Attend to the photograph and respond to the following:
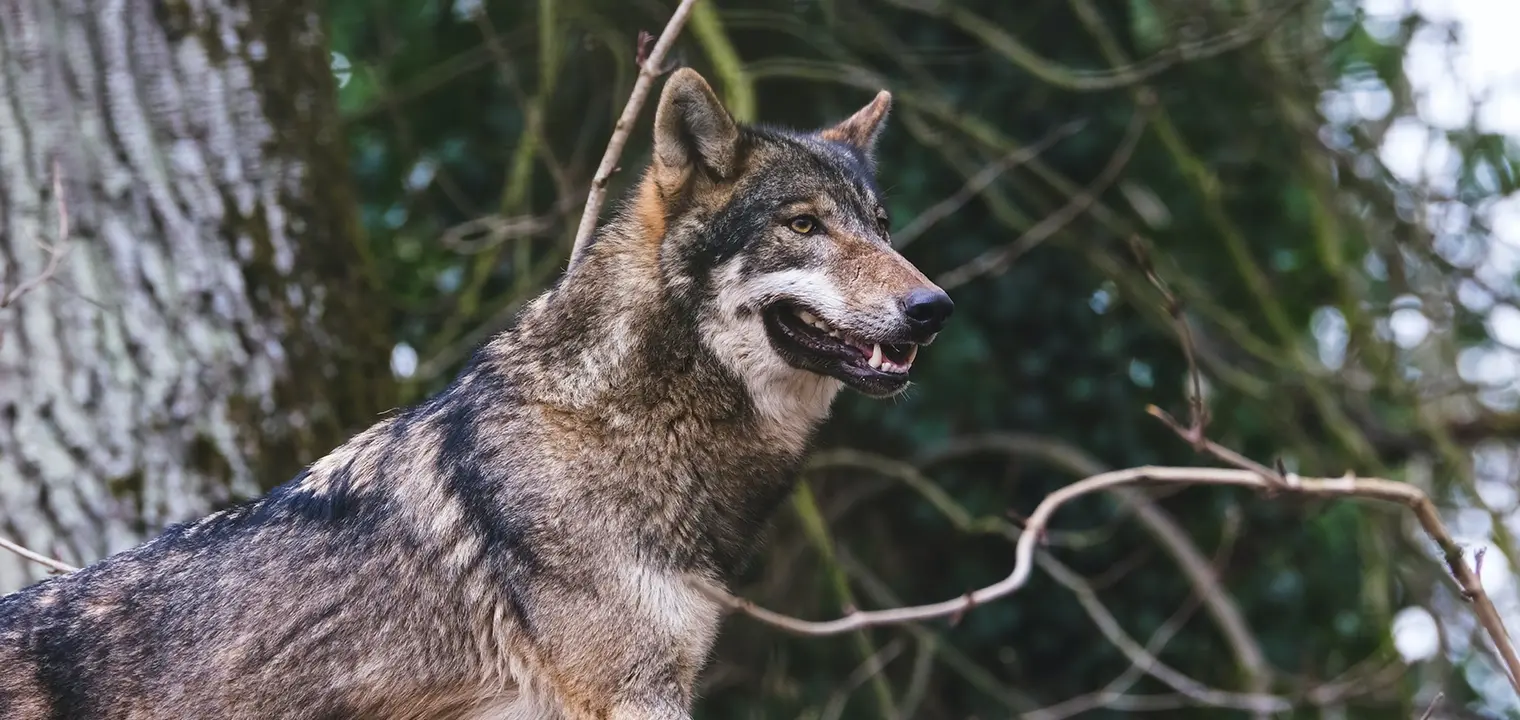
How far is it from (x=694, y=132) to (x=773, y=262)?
43 centimetres

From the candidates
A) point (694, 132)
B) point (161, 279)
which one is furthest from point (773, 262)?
point (161, 279)

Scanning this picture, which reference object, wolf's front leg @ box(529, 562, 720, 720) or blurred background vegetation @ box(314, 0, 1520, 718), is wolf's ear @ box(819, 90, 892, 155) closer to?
wolf's front leg @ box(529, 562, 720, 720)

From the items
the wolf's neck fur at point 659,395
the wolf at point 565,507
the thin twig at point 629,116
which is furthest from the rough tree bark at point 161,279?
the thin twig at point 629,116

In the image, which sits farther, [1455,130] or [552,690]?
[1455,130]

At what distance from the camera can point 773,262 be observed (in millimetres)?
4160

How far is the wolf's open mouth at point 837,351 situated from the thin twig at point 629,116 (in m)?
0.64

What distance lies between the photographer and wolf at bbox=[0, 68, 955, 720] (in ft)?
12.6

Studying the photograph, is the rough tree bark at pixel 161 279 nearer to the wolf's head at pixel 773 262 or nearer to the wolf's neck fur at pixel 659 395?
the wolf's neck fur at pixel 659 395

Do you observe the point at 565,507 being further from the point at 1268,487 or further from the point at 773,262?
the point at 1268,487

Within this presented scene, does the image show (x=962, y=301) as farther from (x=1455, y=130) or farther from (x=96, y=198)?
(x=96, y=198)

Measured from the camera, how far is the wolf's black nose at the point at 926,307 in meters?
4.04

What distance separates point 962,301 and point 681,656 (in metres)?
5.55

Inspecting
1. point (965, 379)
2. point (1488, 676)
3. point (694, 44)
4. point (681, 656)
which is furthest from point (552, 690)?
point (1488, 676)

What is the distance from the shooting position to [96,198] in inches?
215
